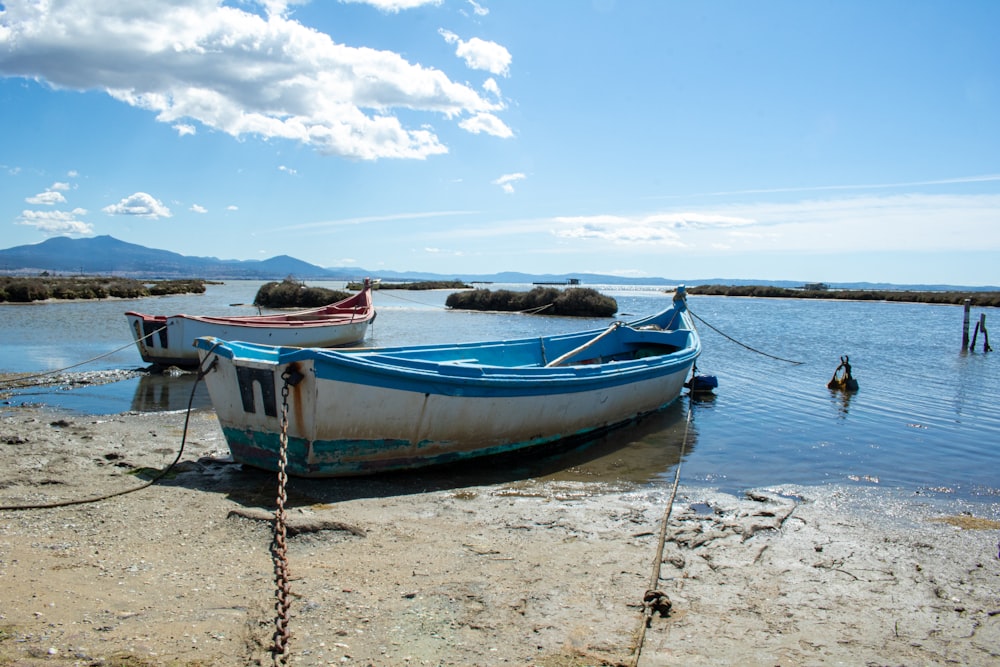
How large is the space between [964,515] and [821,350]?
729 inches

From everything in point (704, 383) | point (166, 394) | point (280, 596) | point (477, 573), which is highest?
point (280, 596)

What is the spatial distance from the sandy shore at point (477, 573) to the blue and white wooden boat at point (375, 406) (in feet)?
1.19

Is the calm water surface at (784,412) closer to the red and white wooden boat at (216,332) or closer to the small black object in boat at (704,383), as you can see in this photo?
the small black object in boat at (704,383)

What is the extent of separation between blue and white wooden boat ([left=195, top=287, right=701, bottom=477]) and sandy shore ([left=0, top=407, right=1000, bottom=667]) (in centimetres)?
36

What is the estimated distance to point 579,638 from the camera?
13.2ft

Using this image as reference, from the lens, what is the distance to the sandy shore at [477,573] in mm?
3848

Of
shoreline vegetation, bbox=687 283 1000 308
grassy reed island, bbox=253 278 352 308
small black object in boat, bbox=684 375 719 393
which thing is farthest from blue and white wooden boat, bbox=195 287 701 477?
shoreline vegetation, bbox=687 283 1000 308

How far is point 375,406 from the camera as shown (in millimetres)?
7270

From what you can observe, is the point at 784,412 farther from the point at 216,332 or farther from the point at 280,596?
the point at 216,332

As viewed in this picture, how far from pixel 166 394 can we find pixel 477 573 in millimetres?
10533

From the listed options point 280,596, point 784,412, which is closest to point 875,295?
point 784,412

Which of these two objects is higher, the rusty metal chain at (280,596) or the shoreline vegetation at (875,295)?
the shoreline vegetation at (875,295)

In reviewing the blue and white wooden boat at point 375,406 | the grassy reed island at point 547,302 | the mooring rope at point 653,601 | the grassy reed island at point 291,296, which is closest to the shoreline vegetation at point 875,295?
the grassy reed island at point 547,302

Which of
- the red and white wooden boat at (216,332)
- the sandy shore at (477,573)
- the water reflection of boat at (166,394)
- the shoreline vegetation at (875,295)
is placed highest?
the shoreline vegetation at (875,295)
